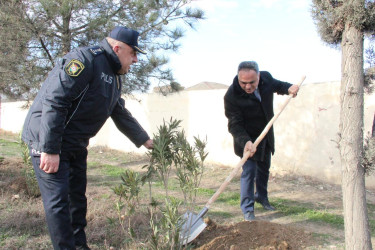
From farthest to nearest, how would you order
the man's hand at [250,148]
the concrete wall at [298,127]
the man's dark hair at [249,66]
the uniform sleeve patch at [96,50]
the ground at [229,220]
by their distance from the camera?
the concrete wall at [298,127] → the man's dark hair at [249,66] → the man's hand at [250,148] → the ground at [229,220] → the uniform sleeve patch at [96,50]

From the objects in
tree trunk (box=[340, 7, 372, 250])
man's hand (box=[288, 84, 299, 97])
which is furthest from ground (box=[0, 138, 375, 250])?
man's hand (box=[288, 84, 299, 97])

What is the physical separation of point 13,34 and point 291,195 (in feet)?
16.7

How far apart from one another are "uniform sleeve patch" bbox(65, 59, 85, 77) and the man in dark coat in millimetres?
1932

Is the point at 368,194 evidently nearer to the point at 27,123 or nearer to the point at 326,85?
the point at 326,85

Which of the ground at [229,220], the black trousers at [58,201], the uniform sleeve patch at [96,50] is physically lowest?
the ground at [229,220]

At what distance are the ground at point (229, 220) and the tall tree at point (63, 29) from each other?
1.91 m

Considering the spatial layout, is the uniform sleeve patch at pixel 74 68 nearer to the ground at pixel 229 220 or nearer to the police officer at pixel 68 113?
the police officer at pixel 68 113

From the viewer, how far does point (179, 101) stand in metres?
10.1

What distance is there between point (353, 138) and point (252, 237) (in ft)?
4.27

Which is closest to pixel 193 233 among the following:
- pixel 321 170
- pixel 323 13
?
pixel 323 13

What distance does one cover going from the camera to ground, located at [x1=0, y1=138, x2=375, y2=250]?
326 cm

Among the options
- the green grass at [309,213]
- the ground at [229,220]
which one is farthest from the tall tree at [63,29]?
the green grass at [309,213]

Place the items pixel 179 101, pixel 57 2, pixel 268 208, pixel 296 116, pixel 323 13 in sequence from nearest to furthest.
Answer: pixel 323 13, pixel 268 208, pixel 57 2, pixel 296 116, pixel 179 101

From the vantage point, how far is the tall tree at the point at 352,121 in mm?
2770
